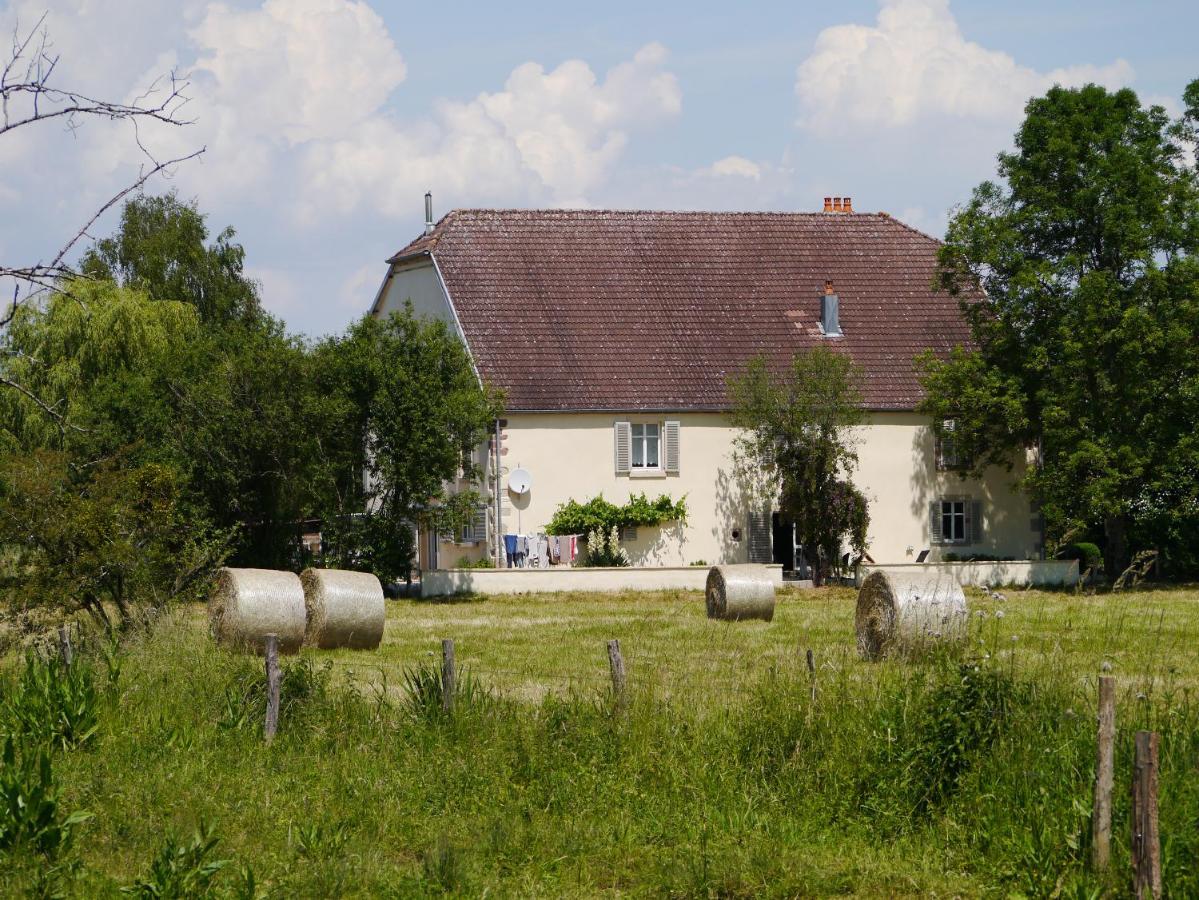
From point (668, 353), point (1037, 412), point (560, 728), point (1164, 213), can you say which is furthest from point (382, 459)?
point (560, 728)

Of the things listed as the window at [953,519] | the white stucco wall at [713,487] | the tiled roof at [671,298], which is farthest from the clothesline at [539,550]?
the window at [953,519]

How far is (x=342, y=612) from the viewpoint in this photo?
20.3m

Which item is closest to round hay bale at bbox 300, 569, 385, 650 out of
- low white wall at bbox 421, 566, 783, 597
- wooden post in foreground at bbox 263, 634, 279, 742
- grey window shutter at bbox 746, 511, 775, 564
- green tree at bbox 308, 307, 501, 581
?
wooden post in foreground at bbox 263, 634, 279, 742

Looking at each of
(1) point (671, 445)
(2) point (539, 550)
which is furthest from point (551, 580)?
(1) point (671, 445)

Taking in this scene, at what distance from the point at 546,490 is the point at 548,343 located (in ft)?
12.0

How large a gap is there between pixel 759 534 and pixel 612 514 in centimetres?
383

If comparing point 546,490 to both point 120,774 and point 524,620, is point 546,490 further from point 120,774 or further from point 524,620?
point 120,774

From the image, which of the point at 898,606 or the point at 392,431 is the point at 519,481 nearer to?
the point at 392,431

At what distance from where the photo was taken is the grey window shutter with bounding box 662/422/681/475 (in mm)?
36500

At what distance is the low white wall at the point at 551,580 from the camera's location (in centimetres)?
3250

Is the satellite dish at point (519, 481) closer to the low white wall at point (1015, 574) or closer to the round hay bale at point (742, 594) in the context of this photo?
the low white wall at point (1015, 574)

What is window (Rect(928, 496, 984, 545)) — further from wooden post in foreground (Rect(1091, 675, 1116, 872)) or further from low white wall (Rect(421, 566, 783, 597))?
wooden post in foreground (Rect(1091, 675, 1116, 872))

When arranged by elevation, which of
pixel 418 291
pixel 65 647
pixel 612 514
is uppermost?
pixel 418 291

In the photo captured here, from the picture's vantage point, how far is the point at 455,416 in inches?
1198
